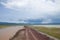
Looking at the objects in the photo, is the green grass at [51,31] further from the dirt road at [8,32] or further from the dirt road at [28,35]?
the dirt road at [8,32]

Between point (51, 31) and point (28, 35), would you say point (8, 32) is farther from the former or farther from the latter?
point (51, 31)

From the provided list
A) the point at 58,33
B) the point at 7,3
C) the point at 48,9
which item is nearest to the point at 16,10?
the point at 7,3

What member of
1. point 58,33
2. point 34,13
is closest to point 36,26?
point 34,13

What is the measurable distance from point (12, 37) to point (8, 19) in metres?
0.22

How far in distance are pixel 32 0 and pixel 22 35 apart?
1.41 feet

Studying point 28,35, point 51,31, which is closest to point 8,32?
point 28,35

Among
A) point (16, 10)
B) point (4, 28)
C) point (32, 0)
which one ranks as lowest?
point (4, 28)

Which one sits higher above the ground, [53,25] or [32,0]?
[32,0]

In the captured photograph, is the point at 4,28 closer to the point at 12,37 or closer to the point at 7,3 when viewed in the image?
the point at 12,37

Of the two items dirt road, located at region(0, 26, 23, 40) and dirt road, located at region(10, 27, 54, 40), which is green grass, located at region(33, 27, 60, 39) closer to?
dirt road, located at region(10, 27, 54, 40)

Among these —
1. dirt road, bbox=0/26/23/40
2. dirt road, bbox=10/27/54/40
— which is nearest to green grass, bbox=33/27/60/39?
dirt road, bbox=10/27/54/40

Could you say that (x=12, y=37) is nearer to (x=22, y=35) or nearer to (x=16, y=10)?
(x=22, y=35)

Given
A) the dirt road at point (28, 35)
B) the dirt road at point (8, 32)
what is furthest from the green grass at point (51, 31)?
the dirt road at point (8, 32)

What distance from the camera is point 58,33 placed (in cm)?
160
